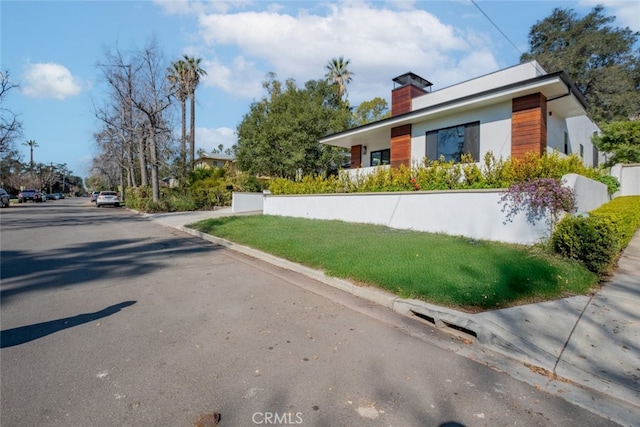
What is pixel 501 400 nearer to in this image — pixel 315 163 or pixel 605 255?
pixel 605 255

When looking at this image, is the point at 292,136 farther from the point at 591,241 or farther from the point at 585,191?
the point at 591,241

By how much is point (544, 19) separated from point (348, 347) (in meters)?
41.8

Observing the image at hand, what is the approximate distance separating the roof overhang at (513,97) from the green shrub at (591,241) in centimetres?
630

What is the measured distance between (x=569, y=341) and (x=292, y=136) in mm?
24329

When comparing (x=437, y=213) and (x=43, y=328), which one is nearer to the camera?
(x=43, y=328)

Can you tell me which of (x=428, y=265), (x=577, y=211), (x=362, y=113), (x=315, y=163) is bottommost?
(x=428, y=265)

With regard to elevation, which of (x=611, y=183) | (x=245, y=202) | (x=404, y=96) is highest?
Result: (x=404, y=96)

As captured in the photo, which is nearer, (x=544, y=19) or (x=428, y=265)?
(x=428, y=265)

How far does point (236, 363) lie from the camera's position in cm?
316

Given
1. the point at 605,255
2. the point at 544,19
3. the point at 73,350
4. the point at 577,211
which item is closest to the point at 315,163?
the point at 577,211

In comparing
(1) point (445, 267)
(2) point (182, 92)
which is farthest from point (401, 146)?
(2) point (182, 92)

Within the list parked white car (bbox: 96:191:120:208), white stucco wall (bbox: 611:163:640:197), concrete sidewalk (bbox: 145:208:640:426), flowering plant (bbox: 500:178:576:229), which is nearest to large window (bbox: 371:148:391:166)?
white stucco wall (bbox: 611:163:640:197)

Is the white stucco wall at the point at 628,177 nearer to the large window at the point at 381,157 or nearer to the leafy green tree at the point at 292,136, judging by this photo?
the large window at the point at 381,157

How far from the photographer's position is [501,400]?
2.69 m
